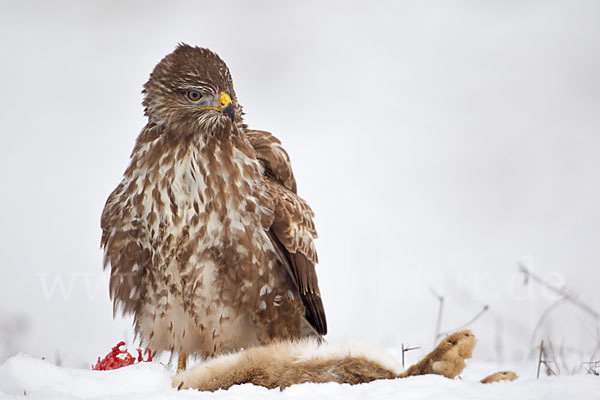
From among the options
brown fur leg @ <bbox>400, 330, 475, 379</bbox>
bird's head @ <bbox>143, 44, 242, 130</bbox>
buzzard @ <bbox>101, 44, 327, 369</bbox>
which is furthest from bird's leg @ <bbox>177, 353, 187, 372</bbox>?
brown fur leg @ <bbox>400, 330, 475, 379</bbox>

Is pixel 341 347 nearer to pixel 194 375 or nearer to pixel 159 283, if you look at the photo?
pixel 194 375

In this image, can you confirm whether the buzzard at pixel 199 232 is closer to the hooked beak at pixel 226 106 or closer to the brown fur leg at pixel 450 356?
the hooked beak at pixel 226 106

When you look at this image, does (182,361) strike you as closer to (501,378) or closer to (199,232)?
(199,232)

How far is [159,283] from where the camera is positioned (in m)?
3.47

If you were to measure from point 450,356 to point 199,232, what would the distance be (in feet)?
4.97

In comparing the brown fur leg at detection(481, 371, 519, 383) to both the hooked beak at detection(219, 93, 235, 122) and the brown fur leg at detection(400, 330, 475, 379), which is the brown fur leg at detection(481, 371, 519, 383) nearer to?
the brown fur leg at detection(400, 330, 475, 379)

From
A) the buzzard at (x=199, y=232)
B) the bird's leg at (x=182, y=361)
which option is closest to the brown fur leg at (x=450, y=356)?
the buzzard at (x=199, y=232)

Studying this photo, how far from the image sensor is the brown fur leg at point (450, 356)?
232cm

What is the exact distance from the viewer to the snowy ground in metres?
2.12

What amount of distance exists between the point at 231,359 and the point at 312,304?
1236 millimetres

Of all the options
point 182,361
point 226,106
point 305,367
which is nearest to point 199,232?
point 226,106

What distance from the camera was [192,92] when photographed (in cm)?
347

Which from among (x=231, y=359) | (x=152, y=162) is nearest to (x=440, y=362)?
(x=231, y=359)

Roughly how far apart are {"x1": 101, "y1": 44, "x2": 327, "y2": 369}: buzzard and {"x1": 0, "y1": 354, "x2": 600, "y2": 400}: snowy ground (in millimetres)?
890
